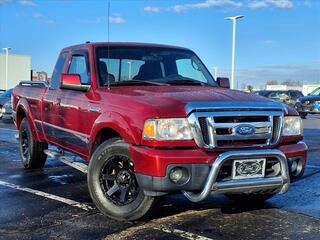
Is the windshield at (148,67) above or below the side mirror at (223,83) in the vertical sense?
above

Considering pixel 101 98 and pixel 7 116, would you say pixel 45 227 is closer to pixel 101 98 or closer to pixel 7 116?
pixel 101 98

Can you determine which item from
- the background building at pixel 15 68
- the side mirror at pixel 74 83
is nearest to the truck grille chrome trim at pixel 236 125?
the side mirror at pixel 74 83

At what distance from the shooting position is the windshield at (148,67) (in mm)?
6219

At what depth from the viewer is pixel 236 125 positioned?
4883mm

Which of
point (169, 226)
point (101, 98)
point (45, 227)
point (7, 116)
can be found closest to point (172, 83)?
point (101, 98)

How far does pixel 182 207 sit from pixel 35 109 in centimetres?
325

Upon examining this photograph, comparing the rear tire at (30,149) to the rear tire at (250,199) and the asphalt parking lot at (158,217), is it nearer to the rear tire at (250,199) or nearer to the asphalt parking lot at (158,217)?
the asphalt parking lot at (158,217)

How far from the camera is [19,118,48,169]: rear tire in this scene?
27.4 feet

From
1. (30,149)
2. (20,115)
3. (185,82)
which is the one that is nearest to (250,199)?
(185,82)

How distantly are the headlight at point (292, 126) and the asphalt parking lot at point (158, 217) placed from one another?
0.90m

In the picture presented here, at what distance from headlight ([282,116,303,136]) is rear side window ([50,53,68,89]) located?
3392 millimetres

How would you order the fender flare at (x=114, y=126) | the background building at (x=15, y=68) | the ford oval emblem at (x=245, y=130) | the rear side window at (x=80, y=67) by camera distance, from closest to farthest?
1. the ford oval emblem at (x=245, y=130)
2. the fender flare at (x=114, y=126)
3. the rear side window at (x=80, y=67)
4. the background building at (x=15, y=68)

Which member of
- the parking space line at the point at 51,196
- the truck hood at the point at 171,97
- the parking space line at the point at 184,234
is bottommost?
the parking space line at the point at 51,196

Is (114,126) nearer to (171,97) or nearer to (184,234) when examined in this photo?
(171,97)
